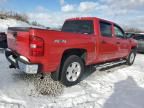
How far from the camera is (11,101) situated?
4324mm

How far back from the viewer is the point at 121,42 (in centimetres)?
780

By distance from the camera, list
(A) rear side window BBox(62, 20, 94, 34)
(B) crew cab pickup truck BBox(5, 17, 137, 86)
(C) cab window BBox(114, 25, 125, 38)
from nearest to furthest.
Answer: (B) crew cab pickup truck BBox(5, 17, 137, 86) → (A) rear side window BBox(62, 20, 94, 34) → (C) cab window BBox(114, 25, 125, 38)

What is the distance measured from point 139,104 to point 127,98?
38 centimetres

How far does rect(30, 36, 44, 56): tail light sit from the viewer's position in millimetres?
4348

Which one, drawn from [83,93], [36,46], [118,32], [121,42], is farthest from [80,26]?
[36,46]

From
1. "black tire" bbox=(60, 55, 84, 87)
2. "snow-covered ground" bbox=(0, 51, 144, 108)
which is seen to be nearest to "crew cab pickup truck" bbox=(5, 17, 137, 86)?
"black tire" bbox=(60, 55, 84, 87)

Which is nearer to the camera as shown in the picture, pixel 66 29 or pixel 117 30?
pixel 66 29

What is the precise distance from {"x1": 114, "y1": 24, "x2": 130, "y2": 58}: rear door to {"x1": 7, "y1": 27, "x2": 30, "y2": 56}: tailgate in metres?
3.63

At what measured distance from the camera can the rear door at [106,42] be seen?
6.38 metres

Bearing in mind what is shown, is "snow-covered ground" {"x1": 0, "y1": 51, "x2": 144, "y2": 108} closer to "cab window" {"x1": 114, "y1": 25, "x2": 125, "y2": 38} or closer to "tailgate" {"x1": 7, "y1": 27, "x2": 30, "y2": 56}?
"tailgate" {"x1": 7, "y1": 27, "x2": 30, "y2": 56}

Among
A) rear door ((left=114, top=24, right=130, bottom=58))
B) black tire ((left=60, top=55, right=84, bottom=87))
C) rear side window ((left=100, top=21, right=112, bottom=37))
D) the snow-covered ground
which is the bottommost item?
the snow-covered ground

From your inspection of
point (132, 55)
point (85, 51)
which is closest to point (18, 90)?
point (85, 51)

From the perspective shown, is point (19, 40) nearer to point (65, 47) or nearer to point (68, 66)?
point (65, 47)

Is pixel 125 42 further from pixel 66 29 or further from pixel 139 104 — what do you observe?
pixel 139 104
